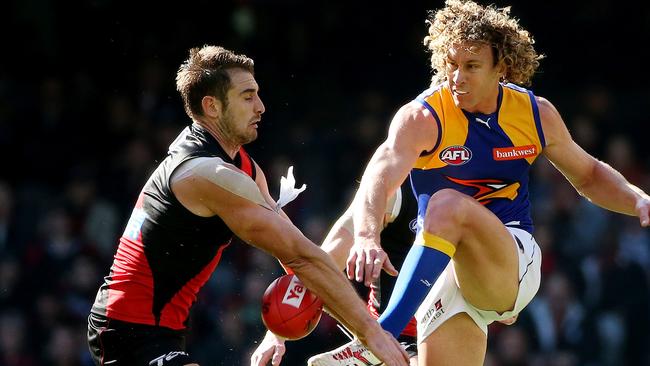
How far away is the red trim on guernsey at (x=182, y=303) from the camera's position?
534 cm

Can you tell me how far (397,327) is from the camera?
532cm

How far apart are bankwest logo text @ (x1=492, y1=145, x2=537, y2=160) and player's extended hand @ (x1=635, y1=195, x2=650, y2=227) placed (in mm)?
562

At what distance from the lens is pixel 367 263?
16.3ft

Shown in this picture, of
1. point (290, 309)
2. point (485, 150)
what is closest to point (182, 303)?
point (290, 309)

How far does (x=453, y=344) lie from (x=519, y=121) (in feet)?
3.73

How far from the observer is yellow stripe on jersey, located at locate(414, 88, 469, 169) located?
222 inches

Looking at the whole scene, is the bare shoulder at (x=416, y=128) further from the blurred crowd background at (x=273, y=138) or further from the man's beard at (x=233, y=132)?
the blurred crowd background at (x=273, y=138)

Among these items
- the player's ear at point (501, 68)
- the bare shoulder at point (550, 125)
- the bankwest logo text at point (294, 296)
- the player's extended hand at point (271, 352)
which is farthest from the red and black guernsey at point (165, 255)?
the bare shoulder at point (550, 125)

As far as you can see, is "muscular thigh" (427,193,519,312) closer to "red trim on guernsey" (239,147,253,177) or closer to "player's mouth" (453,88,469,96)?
"player's mouth" (453,88,469,96)

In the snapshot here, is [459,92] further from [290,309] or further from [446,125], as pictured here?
[290,309]

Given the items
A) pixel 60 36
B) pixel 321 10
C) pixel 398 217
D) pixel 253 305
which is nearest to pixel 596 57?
pixel 321 10

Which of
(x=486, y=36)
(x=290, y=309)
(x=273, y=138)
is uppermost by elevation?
(x=486, y=36)

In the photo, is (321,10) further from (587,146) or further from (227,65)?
(227,65)

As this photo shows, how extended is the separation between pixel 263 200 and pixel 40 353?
580cm
